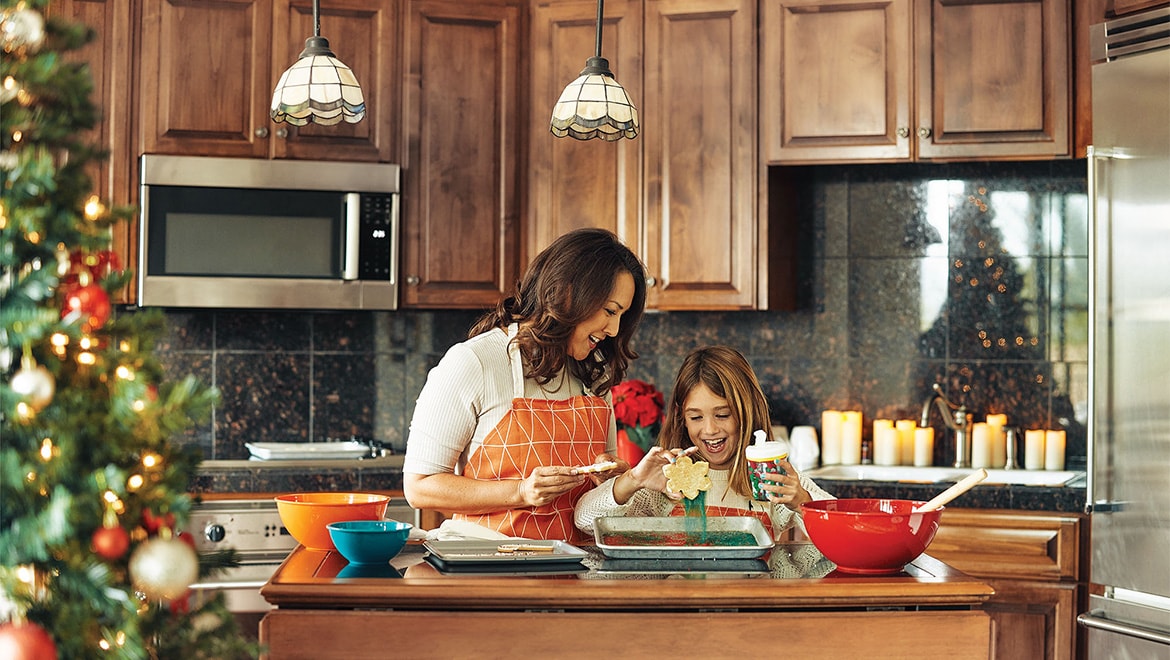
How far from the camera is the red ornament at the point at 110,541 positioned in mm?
1151

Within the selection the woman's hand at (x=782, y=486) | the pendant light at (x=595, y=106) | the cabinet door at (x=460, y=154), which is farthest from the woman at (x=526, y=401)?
the cabinet door at (x=460, y=154)

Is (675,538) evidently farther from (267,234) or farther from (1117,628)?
(267,234)

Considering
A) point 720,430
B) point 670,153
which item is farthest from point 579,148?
point 720,430

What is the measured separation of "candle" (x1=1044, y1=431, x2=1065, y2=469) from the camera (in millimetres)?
3631

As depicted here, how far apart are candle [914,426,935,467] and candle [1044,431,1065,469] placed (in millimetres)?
350

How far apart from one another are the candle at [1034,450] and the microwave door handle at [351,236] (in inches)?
85.8

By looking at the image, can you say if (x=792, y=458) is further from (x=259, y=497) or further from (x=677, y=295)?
(x=259, y=497)

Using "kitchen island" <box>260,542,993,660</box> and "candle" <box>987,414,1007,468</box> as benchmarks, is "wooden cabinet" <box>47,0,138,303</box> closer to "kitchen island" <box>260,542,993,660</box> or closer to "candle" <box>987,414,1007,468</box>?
"kitchen island" <box>260,542,993,660</box>

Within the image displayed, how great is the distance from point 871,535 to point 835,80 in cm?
209

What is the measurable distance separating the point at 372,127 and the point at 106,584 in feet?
8.89

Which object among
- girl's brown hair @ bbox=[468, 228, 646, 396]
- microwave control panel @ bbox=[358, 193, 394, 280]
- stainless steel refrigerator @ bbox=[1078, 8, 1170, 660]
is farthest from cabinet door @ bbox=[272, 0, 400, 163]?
stainless steel refrigerator @ bbox=[1078, 8, 1170, 660]

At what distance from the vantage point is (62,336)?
3.90ft

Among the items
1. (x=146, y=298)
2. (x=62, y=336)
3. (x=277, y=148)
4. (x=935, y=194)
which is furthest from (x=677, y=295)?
(x=62, y=336)

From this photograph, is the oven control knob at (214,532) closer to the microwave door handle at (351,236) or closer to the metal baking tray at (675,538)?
the microwave door handle at (351,236)
